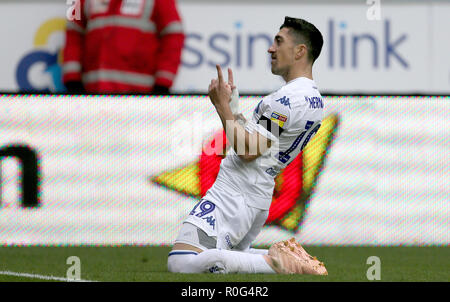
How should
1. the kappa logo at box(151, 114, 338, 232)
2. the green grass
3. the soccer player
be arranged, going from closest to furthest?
the green grass
the soccer player
the kappa logo at box(151, 114, 338, 232)

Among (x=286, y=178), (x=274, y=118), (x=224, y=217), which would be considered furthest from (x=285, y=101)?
(x=286, y=178)

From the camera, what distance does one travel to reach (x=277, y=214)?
30.7ft

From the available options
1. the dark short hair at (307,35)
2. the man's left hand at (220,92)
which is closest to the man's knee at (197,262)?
the man's left hand at (220,92)

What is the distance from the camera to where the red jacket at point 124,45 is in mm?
10875

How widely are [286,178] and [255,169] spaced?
8.79 feet

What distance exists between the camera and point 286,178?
31.0 ft

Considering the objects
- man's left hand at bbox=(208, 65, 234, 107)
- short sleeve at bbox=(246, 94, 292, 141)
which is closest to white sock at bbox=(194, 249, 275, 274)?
short sleeve at bbox=(246, 94, 292, 141)

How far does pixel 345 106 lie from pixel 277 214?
43.2 inches

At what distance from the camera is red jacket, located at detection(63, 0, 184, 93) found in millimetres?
10875

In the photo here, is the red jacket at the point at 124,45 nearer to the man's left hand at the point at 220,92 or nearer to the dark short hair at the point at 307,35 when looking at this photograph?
the dark short hair at the point at 307,35

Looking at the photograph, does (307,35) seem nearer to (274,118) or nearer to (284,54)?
(284,54)

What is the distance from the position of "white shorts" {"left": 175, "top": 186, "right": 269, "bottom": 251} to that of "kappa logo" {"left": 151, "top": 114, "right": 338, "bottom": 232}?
251cm

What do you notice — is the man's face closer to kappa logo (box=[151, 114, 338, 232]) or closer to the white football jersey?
the white football jersey

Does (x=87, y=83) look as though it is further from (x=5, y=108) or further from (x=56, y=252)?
(x=56, y=252)
